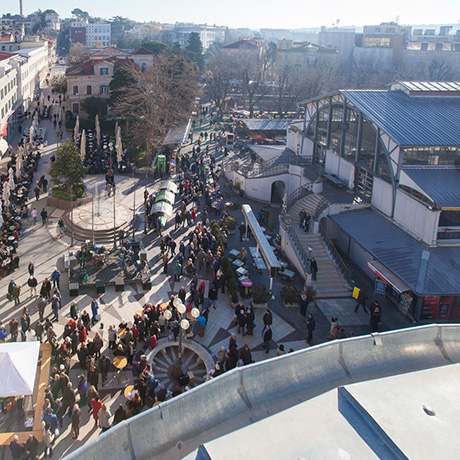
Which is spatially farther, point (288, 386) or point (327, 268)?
point (327, 268)

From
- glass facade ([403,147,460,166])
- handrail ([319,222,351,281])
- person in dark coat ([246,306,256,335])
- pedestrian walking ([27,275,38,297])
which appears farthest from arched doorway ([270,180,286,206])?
pedestrian walking ([27,275,38,297])

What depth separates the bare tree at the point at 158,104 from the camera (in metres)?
44.7

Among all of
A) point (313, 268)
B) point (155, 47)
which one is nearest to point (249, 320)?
point (313, 268)

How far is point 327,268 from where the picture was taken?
24.8 m

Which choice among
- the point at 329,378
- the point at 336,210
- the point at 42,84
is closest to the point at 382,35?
the point at 42,84

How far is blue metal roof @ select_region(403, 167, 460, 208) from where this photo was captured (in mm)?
23125

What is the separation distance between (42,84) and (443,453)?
9670cm

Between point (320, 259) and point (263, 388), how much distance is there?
1765 centimetres

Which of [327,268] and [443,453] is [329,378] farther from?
[327,268]

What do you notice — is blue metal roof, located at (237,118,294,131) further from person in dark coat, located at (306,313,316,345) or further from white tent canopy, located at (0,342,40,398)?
white tent canopy, located at (0,342,40,398)

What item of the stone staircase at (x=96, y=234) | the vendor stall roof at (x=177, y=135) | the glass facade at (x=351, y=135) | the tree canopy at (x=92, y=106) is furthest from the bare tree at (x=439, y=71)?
the stone staircase at (x=96, y=234)

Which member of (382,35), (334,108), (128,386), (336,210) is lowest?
(128,386)

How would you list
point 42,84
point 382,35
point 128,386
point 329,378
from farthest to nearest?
1. point 382,35
2. point 42,84
3. point 128,386
4. point 329,378

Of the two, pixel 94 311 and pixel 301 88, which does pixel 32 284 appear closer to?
pixel 94 311
